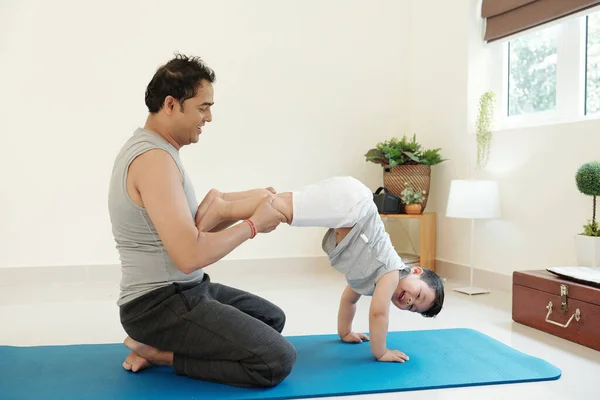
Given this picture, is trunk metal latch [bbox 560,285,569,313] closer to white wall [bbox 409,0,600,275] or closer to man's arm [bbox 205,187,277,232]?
white wall [bbox 409,0,600,275]

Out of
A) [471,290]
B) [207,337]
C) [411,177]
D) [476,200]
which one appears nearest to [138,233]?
[207,337]

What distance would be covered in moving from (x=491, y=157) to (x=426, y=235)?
2.63ft

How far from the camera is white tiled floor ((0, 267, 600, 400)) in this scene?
2.14m

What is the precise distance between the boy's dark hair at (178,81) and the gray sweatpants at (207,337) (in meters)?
0.68

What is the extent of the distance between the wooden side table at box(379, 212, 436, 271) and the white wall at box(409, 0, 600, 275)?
114mm

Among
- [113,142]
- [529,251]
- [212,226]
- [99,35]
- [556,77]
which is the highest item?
[99,35]

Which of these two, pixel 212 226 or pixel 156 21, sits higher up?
pixel 156 21

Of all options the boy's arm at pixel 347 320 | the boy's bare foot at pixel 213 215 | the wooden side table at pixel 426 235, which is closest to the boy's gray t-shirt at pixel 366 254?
the boy's arm at pixel 347 320

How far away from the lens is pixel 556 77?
3723mm

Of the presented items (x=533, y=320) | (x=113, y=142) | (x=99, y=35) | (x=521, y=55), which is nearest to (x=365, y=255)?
(x=533, y=320)

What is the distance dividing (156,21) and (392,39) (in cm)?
200

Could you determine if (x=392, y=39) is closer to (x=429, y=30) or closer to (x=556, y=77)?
(x=429, y=30)

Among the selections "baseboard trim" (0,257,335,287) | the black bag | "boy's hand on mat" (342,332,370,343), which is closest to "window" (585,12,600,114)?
the black bag

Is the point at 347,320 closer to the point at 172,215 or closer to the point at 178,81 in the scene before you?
the point at 172,215
